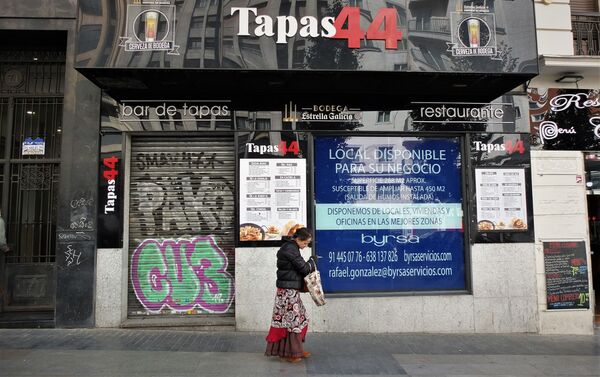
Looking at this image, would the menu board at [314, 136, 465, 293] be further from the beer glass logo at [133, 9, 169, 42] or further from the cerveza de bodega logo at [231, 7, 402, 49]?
the beer glass logo at [133, 9, 169, 42]

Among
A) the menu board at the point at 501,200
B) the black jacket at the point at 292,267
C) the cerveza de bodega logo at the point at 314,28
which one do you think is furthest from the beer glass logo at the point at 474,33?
the black jacket at the point at 292,267

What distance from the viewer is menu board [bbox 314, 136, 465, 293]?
25.7ft

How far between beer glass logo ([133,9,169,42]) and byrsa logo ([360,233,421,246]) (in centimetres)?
450

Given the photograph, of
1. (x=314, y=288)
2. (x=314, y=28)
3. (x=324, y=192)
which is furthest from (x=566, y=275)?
(x=314, y=28)

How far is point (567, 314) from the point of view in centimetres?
768

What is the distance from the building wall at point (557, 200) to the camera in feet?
25.6

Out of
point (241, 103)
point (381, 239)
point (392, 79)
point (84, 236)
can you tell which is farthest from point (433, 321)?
point (84, 236)

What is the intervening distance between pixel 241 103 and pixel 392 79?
2.52 metres

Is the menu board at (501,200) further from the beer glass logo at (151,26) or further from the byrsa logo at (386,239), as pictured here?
the beer glass logo at (151,26)

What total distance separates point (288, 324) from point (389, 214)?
3.07 meters

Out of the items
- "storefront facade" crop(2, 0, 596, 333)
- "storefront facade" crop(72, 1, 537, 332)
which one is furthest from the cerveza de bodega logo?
"storefront facade" crop(72, 1, 537, 332)

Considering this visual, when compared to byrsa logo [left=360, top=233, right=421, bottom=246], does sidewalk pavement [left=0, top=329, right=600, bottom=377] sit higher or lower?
lower

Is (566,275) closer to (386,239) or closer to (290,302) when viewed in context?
(386,239)

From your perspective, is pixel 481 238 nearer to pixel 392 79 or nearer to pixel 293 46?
pixel 392 79
